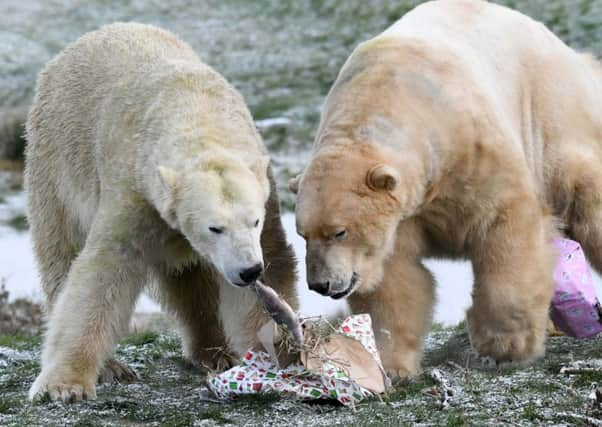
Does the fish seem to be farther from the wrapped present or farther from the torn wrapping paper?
the wrapped present

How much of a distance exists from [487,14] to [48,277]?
2718 mm

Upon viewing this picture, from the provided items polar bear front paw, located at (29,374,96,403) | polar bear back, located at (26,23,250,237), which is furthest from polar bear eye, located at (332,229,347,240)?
polar bear front paw, located at (29,374,96,403)

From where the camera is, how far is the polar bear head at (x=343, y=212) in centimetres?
509

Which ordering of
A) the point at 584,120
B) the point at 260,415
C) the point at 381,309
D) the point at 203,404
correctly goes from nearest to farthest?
the point at 260,415
the point at 203,404
the point at 381,309
the point at 584,120

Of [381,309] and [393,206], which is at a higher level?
[393,206]

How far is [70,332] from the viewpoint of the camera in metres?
5.39

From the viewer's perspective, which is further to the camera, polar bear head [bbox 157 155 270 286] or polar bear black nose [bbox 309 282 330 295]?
polar bear black nose [bbox 309 282 330 295]

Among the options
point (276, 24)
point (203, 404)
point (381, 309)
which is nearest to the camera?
point (203, 404)

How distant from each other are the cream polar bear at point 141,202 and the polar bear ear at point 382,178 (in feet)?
1.54

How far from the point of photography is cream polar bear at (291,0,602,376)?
16.9 ft

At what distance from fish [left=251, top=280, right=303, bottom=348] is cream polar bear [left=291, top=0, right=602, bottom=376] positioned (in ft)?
0.71

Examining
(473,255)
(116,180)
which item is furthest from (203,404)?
(473,255)

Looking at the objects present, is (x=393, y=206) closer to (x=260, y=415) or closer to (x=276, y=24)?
(x=260, y=415)

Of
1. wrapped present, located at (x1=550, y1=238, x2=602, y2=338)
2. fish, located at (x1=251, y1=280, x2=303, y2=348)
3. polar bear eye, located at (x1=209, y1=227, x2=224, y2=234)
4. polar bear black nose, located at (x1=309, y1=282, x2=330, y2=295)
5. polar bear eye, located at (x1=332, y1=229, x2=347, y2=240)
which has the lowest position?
wrapped present, located at (x1=550, y1=238, x2=602, y2=338)
